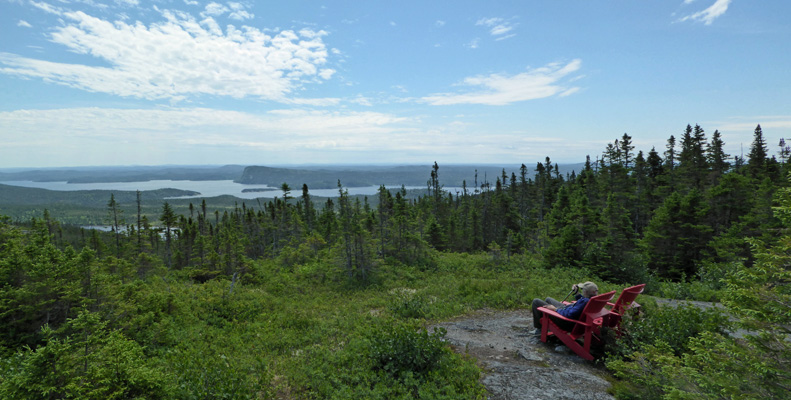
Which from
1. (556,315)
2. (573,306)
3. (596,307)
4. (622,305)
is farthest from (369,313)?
(622,305)

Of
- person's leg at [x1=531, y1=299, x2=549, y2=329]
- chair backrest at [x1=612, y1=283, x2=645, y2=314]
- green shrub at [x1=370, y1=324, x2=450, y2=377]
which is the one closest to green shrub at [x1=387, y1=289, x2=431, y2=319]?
person's leg at [x1=531, y1=299, x2=549, y2=329]

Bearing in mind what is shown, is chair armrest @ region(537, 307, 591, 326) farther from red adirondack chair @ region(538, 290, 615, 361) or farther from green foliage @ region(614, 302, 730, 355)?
green foliage @ region(614, 302, 730, 355)

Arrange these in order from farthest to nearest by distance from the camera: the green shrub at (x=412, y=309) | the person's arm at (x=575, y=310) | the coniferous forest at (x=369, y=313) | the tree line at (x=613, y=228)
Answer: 1. the tree line at (x=613, y=228)
2. the green shrub at (x=412, y=309)
3. the person's arm at (x=575, y=310)
4. the coniferous forest at (x=369, y=313)

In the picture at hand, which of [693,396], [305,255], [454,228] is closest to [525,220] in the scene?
[454,228]

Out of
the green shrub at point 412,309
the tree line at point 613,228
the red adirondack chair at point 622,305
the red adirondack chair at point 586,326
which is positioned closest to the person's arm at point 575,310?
the red adirondack chair at point 586,326

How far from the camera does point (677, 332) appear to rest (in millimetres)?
6871

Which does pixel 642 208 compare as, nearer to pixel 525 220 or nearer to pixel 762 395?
pixel 525 220

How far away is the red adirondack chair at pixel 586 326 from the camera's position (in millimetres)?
7078

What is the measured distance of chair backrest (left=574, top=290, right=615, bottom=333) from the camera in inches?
275

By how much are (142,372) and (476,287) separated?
13.1m

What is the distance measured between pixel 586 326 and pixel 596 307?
531mm

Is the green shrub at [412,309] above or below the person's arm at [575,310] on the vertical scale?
below

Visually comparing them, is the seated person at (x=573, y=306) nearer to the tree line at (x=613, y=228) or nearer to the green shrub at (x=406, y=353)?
the green shrub at (x=406, y=353)

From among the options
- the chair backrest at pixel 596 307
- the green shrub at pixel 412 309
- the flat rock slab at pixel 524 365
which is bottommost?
the green shrub at pixel 412 309
